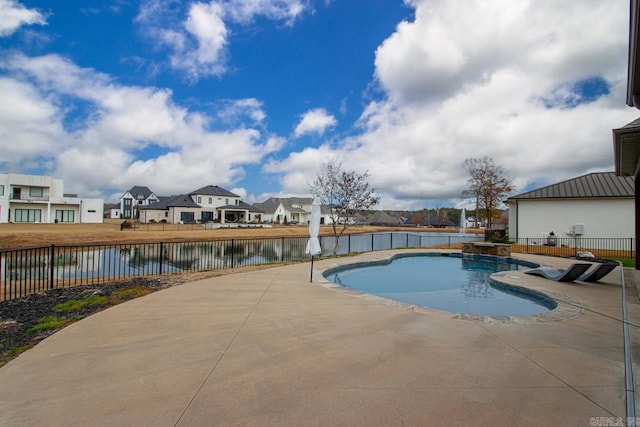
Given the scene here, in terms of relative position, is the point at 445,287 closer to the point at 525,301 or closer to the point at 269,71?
the point at 525,301

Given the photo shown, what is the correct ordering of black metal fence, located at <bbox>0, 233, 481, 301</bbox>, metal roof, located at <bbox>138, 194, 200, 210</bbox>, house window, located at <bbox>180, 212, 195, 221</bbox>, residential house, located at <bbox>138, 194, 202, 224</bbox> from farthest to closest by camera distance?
metal roof, located at <bbox>138, 194, 200, 210</bbox>, house window, located at <bbox>180, 212, 195, 221</bbox>, residential house, located at <bbox>138, 194, 202, 224</bbox>, black metal fence, located at <bbox>0, 233, 481, 301</bbox>

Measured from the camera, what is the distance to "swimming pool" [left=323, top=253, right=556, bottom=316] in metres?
6.55

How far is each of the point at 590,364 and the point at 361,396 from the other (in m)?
2.51

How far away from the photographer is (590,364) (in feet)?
9.95

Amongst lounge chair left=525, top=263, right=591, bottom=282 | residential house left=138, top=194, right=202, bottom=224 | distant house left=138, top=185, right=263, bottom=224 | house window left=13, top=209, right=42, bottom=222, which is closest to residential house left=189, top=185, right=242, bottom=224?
distant house left=138, top=185, right=263, bottom=224

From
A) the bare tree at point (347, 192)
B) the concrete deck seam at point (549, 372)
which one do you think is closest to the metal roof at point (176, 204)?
the bare tree at point (347, 192)

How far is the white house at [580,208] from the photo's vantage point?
56.4 ft

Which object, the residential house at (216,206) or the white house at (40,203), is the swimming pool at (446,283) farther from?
the white house at (40,203)

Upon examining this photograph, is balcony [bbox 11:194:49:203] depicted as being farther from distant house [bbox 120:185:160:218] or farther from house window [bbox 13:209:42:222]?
distant house [bbox 120:185:160:218]

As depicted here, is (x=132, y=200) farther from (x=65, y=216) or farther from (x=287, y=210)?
(x=287, y=210)

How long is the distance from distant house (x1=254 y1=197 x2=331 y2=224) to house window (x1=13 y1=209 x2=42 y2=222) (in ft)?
111

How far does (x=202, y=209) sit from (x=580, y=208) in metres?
45.6

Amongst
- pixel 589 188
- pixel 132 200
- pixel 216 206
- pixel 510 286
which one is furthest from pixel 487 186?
pixel 132 200

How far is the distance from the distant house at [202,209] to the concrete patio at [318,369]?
42709 millimetres
